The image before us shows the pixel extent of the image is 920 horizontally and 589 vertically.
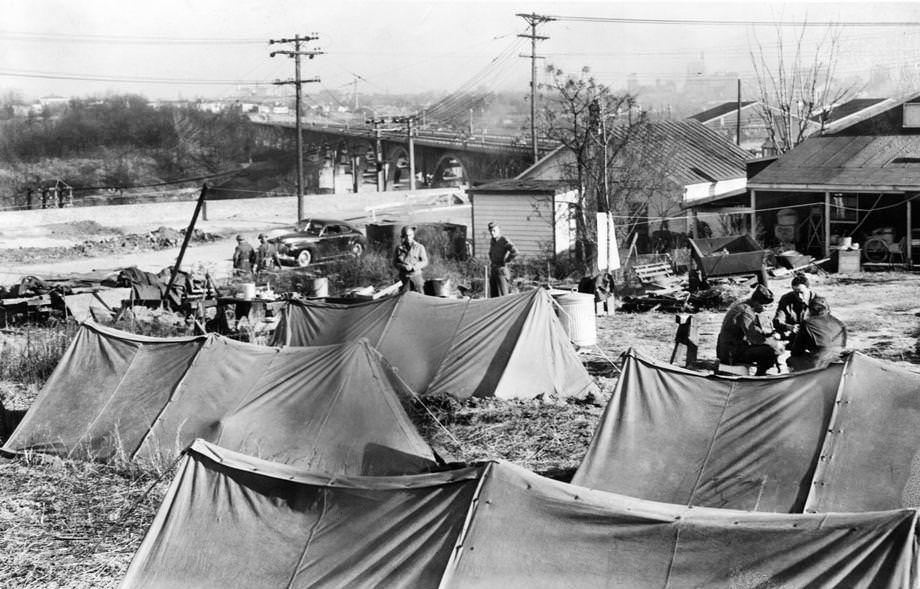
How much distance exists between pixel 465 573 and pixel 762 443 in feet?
10.3

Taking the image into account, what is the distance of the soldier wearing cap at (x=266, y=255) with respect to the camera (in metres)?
27.5

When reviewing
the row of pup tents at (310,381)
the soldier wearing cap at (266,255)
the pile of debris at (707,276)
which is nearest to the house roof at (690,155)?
the soldier wearing cap at (266,255)

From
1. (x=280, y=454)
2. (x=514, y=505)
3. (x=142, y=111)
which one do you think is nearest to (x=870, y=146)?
(x=280, y=454)

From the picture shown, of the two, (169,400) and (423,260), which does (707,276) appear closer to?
(423,260)

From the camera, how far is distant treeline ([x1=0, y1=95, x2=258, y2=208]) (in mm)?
84438

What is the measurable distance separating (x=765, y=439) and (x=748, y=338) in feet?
12.4

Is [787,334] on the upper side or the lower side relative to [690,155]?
lower

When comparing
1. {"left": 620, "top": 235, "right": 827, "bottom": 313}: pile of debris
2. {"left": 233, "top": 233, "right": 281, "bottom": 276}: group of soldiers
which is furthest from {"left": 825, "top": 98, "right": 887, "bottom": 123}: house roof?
{"left": 233, "top": 233, "right": 281, "bottom": 276}: group of soldiers

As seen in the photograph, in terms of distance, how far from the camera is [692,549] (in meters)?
6.40

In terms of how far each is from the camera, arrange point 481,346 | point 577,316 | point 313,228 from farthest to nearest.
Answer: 1. point 313,228
2. point 577,316
3. point 481,346

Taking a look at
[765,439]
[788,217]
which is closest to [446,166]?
[788,217]

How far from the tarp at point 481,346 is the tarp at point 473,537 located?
587 centimetres

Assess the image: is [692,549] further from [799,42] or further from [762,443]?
[799,42]

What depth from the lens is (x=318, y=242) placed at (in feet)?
104
